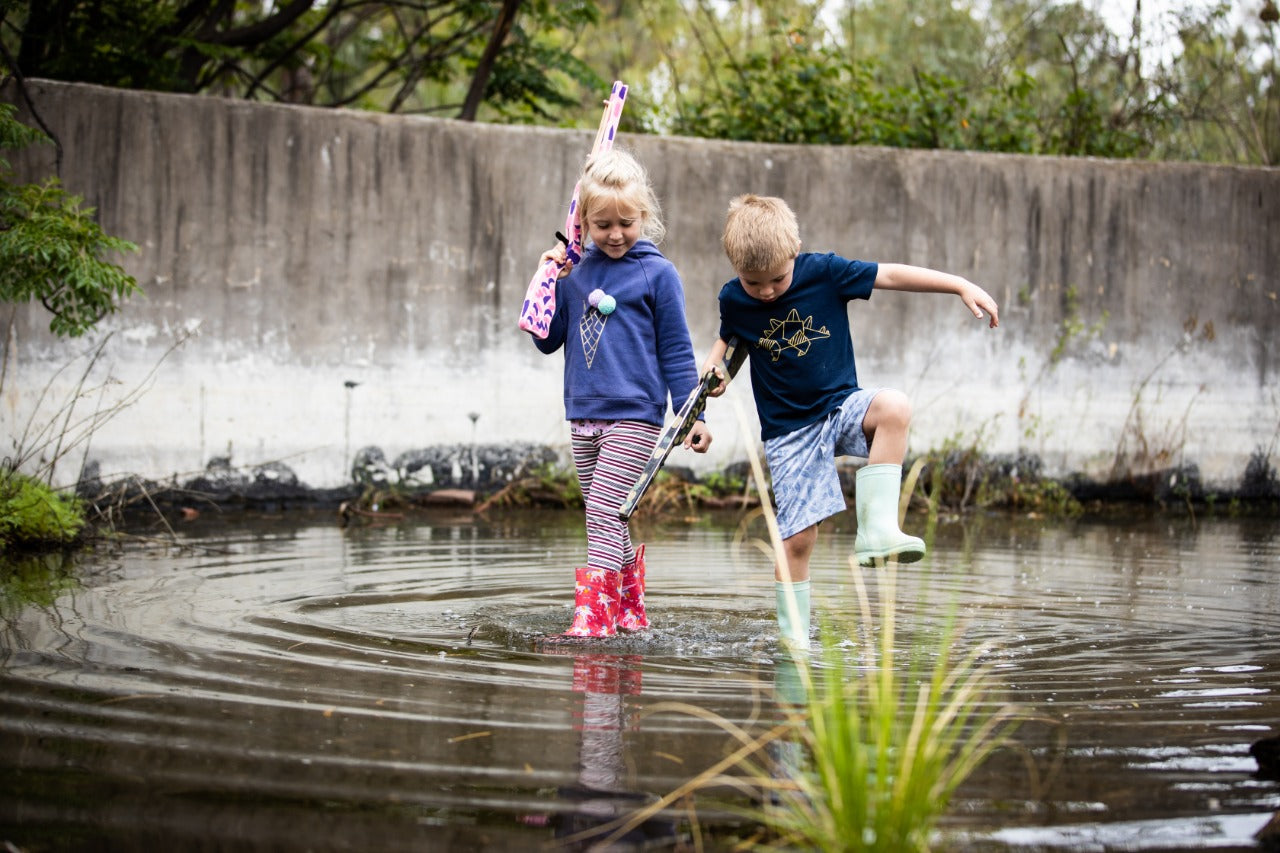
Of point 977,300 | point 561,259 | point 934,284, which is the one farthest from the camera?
point 561,259

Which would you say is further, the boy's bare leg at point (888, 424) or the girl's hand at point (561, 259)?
the girl's hand at point (561, 259)

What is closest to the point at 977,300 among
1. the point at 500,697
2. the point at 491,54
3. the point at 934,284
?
the point at 934,284

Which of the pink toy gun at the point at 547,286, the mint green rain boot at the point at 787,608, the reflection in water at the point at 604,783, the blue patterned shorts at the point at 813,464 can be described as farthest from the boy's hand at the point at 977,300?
the reflection in water at the point at 604,783

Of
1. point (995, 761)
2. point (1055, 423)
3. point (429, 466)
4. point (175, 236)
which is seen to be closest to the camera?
point (995, 761)

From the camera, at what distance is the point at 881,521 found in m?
4.46

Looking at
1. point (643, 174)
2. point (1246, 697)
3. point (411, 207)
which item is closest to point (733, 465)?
point (411, 207)

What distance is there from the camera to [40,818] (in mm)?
2641

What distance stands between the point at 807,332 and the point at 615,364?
2.24 feet

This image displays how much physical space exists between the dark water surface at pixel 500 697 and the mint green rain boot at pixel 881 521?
458 millimetres

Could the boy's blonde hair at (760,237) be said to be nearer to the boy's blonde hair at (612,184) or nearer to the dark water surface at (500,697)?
the boy's blonde hair at (612,184)

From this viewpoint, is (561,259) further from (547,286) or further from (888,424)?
(888,424)

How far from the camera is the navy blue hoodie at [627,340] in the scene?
4.84m

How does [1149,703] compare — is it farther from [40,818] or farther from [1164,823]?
[40,818]

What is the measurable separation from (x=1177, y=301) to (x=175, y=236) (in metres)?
6.96
